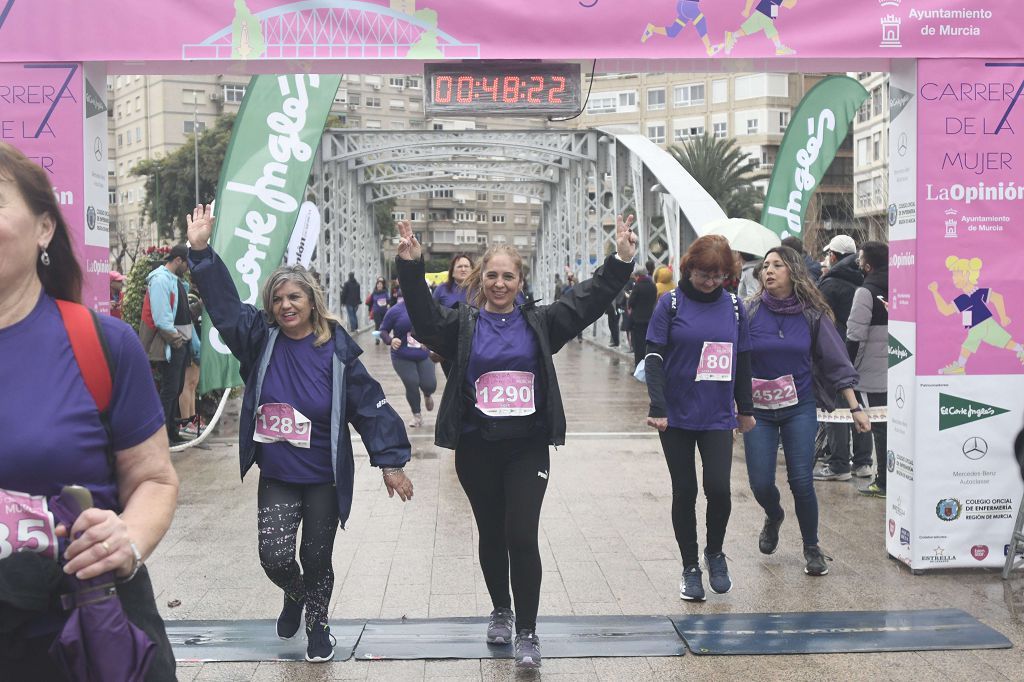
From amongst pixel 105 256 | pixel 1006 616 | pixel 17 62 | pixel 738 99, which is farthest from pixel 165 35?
pixel 738 99

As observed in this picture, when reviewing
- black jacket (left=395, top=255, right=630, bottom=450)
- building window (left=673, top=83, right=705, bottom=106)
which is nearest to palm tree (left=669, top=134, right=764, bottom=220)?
building window (left=673, top=83, right=705, bottom=106)

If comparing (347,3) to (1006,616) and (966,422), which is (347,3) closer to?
(966,422)

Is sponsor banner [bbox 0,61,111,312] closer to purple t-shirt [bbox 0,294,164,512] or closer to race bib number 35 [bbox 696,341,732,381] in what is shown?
race bib number 35 [bbox 696,341,732,381]

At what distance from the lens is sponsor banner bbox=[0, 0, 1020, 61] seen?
644 centimetres

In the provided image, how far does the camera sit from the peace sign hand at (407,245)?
5122 mm

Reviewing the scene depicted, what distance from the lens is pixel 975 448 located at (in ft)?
22.5

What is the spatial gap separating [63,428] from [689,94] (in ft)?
295

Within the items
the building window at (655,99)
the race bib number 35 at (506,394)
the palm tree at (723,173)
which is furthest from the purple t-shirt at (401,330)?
the building window at (655,99)

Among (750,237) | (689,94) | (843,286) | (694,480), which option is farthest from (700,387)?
(689,94)

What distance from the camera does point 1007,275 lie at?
6.79 meters

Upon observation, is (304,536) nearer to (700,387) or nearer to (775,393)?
(700,387)

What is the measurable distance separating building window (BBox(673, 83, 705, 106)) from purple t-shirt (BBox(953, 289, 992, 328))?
276 ft

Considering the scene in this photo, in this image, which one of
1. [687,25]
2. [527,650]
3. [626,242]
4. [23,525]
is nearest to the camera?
[23,525]

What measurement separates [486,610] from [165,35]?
365 centimetres
